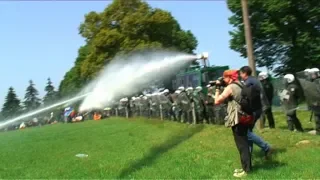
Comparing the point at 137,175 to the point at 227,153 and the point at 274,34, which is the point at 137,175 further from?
the point at 274,34

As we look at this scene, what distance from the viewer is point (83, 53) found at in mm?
63438

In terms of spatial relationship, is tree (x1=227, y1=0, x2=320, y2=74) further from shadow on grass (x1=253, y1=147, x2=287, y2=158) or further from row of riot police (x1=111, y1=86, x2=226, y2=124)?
shadow on grass (x1=253, y1=147, x2=287, y2=158)

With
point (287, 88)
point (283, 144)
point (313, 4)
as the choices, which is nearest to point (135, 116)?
point (313, 4)

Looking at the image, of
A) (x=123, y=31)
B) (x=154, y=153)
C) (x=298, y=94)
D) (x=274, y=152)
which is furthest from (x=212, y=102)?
(x=123, y=31)

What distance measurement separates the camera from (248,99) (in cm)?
952

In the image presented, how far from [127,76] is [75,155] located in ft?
78.2

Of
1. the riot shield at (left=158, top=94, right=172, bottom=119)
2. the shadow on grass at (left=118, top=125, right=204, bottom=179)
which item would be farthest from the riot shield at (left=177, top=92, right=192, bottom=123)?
the shadow on grass at (left=118, top=125, right=204, bottom=179)

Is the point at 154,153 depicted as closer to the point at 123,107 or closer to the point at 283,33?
the point at 283,33

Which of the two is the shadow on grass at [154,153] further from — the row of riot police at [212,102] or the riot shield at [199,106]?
the riot shield at [199,106]

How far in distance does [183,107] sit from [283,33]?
15.9 metres

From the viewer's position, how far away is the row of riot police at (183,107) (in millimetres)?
22594

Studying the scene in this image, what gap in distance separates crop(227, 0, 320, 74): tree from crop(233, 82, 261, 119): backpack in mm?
27106

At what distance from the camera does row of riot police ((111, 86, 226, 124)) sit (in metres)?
22.6

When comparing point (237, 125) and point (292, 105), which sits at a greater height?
point (292, 105)
